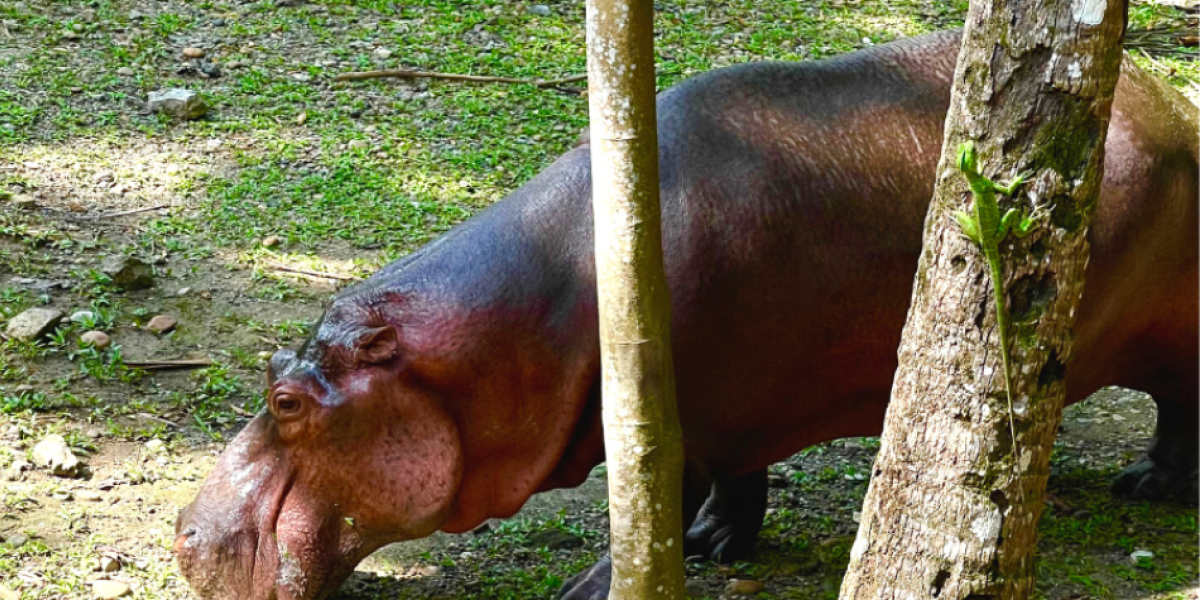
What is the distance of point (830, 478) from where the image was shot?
17.7ft

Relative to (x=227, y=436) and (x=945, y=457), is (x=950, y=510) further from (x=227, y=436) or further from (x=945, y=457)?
(x=227, y=436)

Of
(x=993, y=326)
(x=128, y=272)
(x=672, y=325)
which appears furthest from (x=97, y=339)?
(x=993, y=326)

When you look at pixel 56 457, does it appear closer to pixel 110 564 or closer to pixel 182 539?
pixel 110 564

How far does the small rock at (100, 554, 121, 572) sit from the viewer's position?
4551mm

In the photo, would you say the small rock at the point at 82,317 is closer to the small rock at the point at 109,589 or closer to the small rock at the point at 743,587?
the small rock at the point at 109,589

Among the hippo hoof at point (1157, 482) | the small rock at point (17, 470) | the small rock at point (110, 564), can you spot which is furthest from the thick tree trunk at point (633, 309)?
the small rock at point (17, 470)

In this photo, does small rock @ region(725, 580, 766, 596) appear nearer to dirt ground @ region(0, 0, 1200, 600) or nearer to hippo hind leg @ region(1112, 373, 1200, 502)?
dirt ground @ region(0, 0, 1200, 600)

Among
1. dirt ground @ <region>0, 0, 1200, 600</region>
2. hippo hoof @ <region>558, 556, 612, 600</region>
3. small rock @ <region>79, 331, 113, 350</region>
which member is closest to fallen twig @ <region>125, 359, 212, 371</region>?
dirt ground @ <region>0, 0, 1200, 600</region>

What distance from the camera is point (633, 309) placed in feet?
10.7

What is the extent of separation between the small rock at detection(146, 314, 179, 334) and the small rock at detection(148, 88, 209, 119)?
2102mm

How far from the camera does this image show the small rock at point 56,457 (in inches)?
198

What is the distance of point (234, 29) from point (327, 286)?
296cm

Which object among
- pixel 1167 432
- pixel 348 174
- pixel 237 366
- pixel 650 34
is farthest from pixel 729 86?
pixel 348 174

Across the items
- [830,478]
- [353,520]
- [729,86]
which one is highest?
[729,86]
